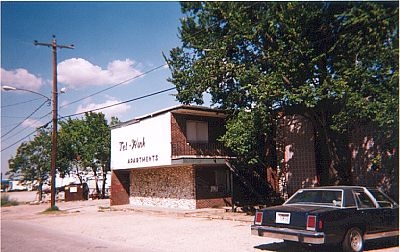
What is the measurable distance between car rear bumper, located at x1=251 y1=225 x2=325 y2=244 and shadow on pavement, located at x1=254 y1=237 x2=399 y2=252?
2.32 ft

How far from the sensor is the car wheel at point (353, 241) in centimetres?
830

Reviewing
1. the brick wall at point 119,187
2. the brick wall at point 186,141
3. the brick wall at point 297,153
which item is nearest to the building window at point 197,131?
the brick wall at point 186,141

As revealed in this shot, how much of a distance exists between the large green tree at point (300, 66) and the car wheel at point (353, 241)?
4.24 m

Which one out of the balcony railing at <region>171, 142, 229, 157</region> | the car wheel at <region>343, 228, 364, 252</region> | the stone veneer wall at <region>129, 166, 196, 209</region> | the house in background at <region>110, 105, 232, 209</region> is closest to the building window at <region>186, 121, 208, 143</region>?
the house in background at <region>110, 105, 232, 209</region>

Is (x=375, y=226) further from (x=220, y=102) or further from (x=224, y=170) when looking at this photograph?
(x=224, y=170)

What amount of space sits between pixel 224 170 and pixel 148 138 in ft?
16.7

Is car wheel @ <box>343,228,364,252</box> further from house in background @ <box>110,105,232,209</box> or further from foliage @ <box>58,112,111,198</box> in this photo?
foliage @ <box>58,112,111,198</box>

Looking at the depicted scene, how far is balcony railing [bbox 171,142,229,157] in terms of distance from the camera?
21984 millimetres

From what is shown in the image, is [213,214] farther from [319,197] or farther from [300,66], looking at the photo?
[319,197]

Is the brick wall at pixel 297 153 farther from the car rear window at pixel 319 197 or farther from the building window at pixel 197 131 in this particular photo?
the car rear window at pixel 319 197

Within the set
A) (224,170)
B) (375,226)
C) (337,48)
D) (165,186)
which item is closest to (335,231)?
(375,226)

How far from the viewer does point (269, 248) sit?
9.62 meters

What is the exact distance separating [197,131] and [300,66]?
1007cm

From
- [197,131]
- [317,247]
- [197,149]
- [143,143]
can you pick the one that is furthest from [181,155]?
[317,247]
